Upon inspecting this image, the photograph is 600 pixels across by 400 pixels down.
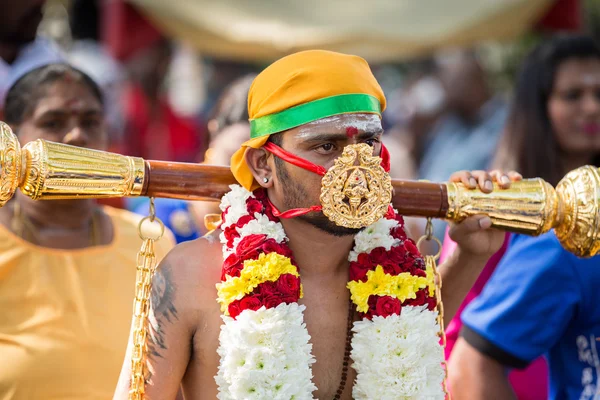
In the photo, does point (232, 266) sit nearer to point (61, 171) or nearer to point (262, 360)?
point (262, 360)

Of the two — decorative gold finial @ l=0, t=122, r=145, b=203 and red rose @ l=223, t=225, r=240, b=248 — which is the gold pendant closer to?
red rose @ l=223, t=225, r=240, b=248

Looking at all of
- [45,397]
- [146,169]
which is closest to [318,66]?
[146,169]

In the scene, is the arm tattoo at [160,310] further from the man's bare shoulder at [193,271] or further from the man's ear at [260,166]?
the man's ear at [260,166]

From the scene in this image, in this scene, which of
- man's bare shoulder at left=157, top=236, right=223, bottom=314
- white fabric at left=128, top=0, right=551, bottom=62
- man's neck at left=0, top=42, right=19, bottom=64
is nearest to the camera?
man's bare shoulder at left=157, top=236, right=223, bottom=314

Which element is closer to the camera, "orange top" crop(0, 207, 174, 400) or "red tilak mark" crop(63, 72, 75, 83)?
"orange top" crop(0, 207, 174, 400)

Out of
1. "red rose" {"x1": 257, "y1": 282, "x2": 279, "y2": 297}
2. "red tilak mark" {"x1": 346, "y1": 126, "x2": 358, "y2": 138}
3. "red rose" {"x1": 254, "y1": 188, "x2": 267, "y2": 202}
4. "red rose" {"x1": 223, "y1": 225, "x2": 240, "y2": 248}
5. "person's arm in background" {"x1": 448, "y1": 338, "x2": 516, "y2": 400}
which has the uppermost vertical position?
"red tilak mark" {"x1": 346, "y1": 126, "x2": 358, "y2": 138}

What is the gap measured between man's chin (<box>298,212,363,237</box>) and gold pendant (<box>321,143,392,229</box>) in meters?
0.08

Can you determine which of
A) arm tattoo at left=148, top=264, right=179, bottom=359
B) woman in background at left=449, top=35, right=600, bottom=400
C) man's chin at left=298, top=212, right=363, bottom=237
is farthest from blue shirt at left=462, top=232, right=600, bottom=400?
arm tattoo at left=148, top=264, right=179, bottom=359

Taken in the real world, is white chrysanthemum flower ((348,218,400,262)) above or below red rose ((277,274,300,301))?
above

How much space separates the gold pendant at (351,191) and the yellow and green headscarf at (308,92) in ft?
0.49

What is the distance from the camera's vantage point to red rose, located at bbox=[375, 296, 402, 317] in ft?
9.48

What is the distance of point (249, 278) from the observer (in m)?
2.75

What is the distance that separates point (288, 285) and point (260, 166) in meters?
0.42

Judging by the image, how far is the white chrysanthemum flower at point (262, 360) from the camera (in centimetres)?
266
